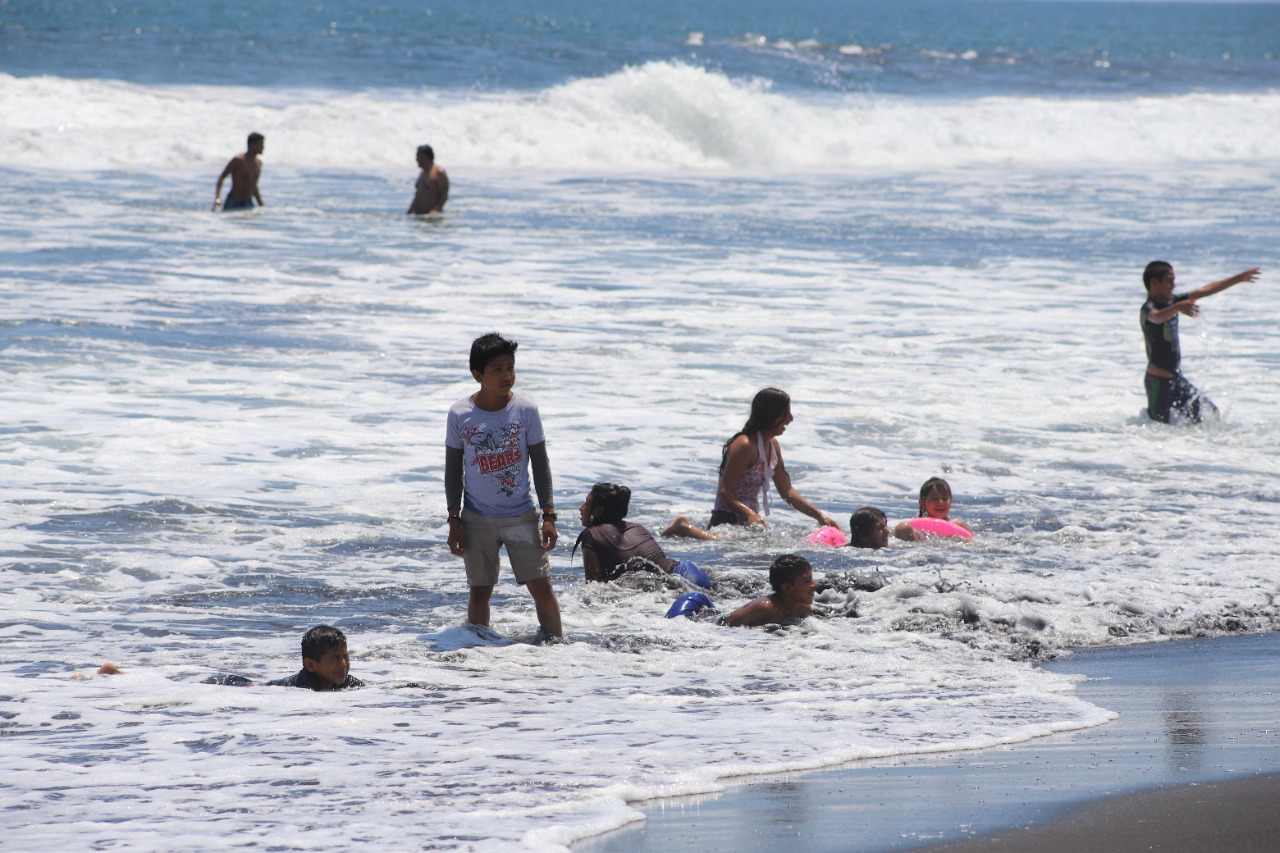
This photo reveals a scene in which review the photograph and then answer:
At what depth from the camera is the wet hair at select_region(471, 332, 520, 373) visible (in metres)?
6.67

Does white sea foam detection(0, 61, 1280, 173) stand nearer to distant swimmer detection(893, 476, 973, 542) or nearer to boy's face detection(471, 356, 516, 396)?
distant swimmer detection(893, 476, 973, 542)

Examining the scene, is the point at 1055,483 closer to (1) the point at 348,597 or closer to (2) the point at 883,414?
(2) the point at 883,414

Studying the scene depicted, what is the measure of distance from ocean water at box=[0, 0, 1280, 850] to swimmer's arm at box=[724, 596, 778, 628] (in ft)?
0.40

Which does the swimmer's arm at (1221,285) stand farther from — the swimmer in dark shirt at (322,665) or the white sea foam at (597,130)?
the white sea foam at (597,130)

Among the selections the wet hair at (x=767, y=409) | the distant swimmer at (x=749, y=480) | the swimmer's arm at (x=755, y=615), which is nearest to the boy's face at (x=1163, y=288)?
the distant swimmer at (x=749, y=480)

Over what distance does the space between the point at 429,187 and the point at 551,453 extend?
13.7 meters

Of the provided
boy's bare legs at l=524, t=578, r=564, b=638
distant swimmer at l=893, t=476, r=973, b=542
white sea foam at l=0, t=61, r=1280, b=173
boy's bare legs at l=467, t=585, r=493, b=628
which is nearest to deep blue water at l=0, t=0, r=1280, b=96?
white sea foam at l=0, t=61, r=1280, b=173

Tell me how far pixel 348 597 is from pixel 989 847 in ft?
14.3

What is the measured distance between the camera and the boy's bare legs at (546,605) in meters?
7.18

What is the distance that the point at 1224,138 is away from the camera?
43344 mm

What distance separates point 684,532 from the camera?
31.1ft

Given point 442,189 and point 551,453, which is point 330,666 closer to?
point 551,453

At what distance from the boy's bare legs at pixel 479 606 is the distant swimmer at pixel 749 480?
2376 millimetres

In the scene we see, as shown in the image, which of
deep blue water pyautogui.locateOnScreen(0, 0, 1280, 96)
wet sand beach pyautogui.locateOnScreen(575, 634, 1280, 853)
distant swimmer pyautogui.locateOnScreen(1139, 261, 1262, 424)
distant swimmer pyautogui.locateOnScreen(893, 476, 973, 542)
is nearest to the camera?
wet sand beach pyautogui.locateOnScreen(575, 634, 1280, 853)
